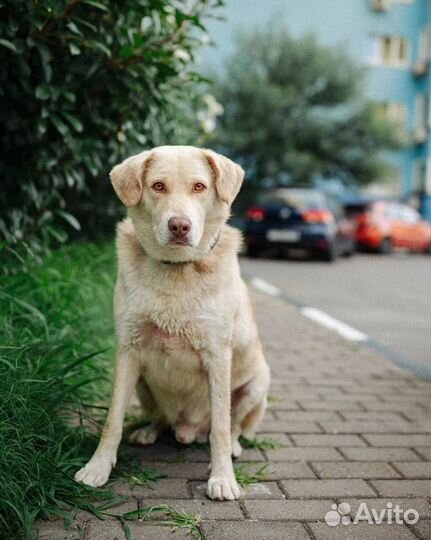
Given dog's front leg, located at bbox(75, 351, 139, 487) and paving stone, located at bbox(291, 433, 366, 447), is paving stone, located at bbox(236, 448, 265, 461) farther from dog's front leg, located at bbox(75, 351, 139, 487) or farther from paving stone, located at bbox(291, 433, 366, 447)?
dog's front leg, located at bbox(75, 351, 139, 487)

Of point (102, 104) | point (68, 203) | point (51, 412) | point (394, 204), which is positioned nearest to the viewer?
point (51, 412)

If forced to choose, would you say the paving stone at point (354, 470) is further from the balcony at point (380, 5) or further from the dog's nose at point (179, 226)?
the balcony at point (380, 5)

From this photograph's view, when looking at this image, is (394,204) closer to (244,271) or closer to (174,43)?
(244,271)

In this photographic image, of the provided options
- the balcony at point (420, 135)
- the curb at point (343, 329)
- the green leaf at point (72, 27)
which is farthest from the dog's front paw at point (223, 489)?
the balcony at point (420, 135)

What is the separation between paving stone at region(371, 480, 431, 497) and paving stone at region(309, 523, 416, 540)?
35cm

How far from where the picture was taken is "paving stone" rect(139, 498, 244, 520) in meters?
2.85

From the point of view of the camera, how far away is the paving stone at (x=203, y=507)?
2854 mm

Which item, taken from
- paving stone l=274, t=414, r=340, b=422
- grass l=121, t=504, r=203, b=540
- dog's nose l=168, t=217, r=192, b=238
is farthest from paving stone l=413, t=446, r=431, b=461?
dog's nose l=168, t=217, r=192, b=238

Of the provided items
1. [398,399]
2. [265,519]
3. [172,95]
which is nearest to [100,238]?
[172,95]

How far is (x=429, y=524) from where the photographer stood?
9.25 feet

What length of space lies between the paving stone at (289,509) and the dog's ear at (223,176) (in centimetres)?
136

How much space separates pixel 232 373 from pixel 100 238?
506 centimetres

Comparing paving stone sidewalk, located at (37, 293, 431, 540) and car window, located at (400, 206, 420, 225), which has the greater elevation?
paving stone sidewalk, located at (37, 293, 431, 540)

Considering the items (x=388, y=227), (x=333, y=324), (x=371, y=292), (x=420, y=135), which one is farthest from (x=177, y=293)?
(x=420, y=135)
